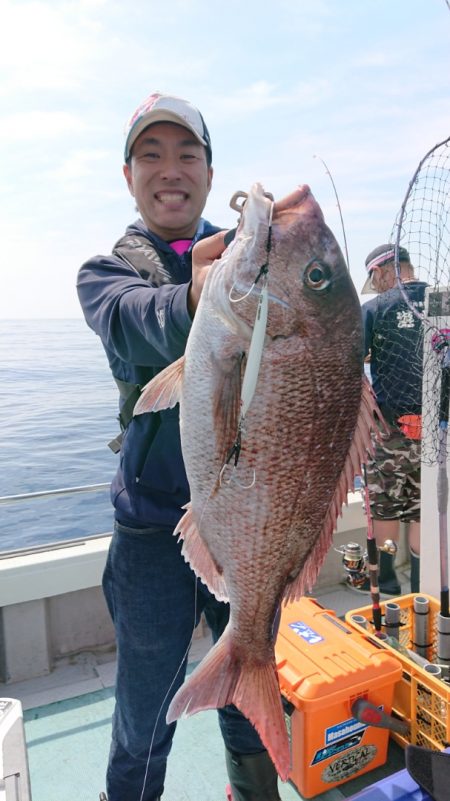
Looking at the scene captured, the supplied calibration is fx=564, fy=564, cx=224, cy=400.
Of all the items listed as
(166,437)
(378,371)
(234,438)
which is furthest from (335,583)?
(234,438)

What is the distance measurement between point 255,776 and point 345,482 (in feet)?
4.47

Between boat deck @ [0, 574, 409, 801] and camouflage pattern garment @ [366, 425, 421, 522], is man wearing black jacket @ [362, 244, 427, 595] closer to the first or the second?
camouflage pattern garment @ [366, 425, 421, 522]

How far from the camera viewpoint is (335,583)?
473cm

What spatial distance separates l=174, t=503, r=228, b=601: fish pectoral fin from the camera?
1.49 metres

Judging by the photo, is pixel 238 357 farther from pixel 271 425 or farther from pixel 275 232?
pixel 275 232

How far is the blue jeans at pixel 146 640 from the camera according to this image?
6.17 feet

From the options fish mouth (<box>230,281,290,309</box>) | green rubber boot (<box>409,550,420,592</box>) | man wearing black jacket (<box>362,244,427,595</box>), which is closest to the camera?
fish mouth (<box>230,281,290,309</box>)

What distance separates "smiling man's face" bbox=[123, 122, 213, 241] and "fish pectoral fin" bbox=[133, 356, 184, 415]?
828 millimetres

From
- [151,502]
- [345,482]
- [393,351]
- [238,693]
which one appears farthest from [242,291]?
[393,351]

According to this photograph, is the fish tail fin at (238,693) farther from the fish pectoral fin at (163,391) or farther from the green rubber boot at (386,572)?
the green rubber boot at (386,572)

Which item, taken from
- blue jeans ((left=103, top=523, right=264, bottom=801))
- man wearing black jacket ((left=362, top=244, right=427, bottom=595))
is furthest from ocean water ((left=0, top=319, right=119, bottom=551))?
man wearing black jacket ((left=362, top=244, right=427, bottom=595))

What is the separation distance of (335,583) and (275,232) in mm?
4032

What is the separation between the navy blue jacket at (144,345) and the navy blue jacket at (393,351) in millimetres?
2596

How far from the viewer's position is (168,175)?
1.92m
